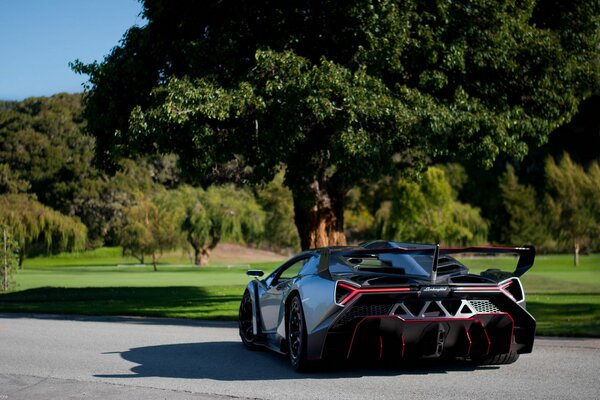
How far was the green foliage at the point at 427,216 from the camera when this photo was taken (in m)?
62.8

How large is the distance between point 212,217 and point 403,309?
50.4m

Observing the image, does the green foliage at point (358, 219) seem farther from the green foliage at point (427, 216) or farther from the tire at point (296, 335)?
Answer: the tire at point (296, 335)

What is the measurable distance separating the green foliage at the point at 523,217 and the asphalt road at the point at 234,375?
6298cm

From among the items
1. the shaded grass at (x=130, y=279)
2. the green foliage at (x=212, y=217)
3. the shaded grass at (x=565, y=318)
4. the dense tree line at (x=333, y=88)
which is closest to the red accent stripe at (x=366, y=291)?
the shaded grass at (x=565, y=318)

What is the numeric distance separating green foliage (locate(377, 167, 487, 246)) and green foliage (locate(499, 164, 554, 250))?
856 cm

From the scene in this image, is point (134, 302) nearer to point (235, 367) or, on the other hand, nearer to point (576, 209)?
point (235, 367)

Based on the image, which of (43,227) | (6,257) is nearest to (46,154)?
(43,227)

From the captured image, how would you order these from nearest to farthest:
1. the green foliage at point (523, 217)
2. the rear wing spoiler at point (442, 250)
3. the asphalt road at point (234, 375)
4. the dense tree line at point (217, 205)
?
the asphalt road at point (234, 375), the rear wing spoiler at point (442, 250), the dense tree line at point (217, 205), the green foliage at point (523, 217)

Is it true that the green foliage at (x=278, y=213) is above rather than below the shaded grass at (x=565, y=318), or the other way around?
above

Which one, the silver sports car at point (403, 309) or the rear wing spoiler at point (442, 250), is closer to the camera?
the silver sports car at point (403, 309)

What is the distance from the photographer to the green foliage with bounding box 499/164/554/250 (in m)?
72.4

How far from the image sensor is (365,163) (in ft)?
58.7

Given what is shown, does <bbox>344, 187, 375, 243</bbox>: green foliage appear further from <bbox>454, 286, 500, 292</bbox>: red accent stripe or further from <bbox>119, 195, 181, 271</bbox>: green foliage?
<bbox>454, 286, 500, 292</bbox>: red accent stripe

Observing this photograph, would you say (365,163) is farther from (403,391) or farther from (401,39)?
(403,391)
